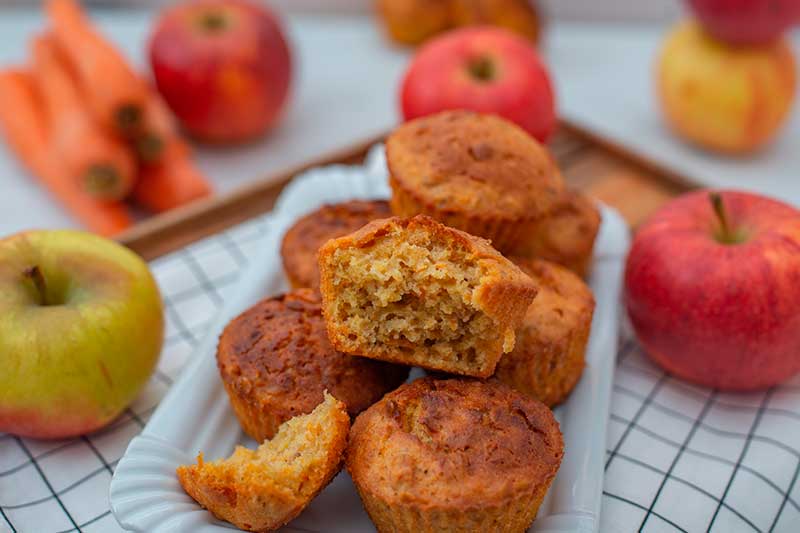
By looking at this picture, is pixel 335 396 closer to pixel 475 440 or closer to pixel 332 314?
pixel 332 314

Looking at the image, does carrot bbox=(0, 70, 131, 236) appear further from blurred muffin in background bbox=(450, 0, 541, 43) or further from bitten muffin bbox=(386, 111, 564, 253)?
blurred muffin in background bbox=(450, 0, 541, 43)

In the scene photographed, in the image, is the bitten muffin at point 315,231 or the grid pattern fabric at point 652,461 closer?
the grid pattern fabric at point 652,461

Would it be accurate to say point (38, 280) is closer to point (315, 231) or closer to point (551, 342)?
point (315, 231)

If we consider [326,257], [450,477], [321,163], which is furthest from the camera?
[321,163]

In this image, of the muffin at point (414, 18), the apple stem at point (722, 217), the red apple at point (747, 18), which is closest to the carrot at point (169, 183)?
the muffin at point (414, 18)

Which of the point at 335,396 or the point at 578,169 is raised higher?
the point at 335,396

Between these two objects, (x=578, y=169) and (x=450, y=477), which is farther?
(x=578, y=169)

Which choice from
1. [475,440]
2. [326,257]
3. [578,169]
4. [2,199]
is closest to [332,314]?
[326,257]

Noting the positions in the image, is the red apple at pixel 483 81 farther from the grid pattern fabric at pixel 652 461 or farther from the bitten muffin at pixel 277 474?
the bitten muffin at pixel 277 474

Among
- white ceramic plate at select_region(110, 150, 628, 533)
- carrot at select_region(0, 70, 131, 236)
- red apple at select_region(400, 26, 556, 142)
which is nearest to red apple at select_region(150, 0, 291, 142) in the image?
carrot at select_region(0, 70, 131, 236)
